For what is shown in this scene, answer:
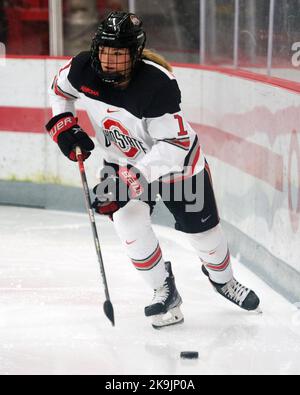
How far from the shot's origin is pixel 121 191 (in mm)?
3146

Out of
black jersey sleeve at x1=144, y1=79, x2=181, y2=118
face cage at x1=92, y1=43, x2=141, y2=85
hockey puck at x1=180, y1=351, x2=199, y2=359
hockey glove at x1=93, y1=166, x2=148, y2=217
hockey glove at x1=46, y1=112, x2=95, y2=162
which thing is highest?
face cage at x1=92, y1=43, x2=141, y2=85

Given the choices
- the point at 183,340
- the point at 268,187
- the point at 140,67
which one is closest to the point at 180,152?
the point at 140,67

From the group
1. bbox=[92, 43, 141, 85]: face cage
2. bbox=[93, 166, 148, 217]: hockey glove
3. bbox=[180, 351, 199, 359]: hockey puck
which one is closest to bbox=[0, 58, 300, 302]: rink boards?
bbox=[93, 166, 148, 217]: hockey glove

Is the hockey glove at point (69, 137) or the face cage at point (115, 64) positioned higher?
the face cage at point (115, 64)

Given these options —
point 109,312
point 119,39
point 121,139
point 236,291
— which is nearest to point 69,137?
point 121,139

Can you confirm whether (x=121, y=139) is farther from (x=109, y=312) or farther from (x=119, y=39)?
(x=109, y=312)

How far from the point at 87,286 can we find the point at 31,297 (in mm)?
256

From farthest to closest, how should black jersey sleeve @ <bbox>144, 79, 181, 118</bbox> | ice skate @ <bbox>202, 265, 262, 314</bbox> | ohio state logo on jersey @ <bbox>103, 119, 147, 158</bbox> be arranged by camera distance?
ice skate @ <bbox>202, 265, 262, 314</bbox> → ohio state logo on jersey @ <bbox>103, 119, 147, 158</bbox> → black jersey sleeve @ <bbox>144, 79, 181, 118</bbox>

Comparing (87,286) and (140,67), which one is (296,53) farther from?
(87,286)

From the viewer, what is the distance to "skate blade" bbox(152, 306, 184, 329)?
3416 millimetres

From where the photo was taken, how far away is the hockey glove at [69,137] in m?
3.39

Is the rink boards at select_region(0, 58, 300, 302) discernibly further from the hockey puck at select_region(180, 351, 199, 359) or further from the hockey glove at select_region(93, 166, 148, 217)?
the hockey puck at select_region(180, 351, 199, 359)

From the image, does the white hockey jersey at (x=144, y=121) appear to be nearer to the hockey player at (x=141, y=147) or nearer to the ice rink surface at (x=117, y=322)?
the hockey player at (x=141, y=147)

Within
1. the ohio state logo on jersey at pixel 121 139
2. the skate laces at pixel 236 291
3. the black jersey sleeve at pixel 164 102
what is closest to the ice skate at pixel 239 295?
the skate laces at pixel 236 291
